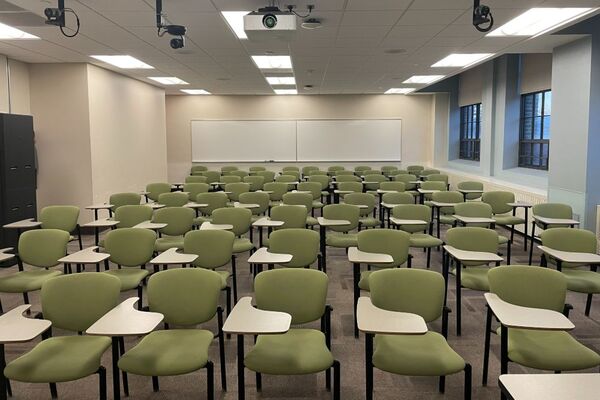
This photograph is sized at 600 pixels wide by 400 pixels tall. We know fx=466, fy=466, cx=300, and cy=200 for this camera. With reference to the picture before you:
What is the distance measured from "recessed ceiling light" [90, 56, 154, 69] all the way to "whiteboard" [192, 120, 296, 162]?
19.2 feet

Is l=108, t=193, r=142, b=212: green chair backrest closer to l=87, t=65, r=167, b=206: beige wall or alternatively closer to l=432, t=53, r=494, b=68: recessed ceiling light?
l=87, t=65, r=167, b=206: beige wall

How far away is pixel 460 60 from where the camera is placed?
29.4ft

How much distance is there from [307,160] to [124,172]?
652cm

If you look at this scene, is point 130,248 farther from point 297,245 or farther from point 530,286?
point 530,286

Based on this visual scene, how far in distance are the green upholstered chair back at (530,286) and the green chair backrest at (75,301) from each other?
2.81 metres

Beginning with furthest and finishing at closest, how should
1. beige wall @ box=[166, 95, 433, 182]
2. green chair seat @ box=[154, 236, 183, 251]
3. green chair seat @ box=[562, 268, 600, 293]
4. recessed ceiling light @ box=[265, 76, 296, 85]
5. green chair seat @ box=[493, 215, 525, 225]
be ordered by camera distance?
beige wall @ box=[166, 95, 433, 182], recessed ceiling light @ box=[265, 76, 296, 85], green chair seat @ box=[493, 215, 525, 225], green chair seat @ box=[154, 236, 183, 251], green chair seat @ box=[562, 268, 600, 293]

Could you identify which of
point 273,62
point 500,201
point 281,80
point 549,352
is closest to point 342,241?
point 549,352

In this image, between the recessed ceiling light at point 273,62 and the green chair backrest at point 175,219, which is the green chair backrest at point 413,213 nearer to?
the green chair backrest at point 175,219

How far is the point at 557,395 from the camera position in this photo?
6.46 ft

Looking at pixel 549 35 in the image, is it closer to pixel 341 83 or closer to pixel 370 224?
pixel 370 224

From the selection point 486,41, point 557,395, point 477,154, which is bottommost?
point 557,395

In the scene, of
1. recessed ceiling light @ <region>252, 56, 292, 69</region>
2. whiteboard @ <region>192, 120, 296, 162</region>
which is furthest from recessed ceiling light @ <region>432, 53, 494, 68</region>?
whiteboard @ <region>192, 120, 296, 162</region>

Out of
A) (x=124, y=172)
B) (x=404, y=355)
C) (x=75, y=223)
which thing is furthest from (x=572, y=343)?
(x=124, y=172)

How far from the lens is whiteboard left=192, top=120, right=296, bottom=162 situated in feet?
49.8
